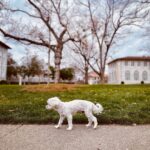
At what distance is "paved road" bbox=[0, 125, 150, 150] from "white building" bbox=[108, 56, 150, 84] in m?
62.0

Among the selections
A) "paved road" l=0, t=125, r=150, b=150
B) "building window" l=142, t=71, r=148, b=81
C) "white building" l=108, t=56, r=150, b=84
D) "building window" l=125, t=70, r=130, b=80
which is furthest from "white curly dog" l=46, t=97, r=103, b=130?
"building window" l=142, t=71, r=148, b=81

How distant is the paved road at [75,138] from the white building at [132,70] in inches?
2441

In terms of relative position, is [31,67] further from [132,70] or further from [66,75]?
[132,70]

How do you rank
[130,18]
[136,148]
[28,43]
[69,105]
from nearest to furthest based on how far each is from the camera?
1. [136,148]
2. [69,105]
3. [28,43]
4. [130,18]

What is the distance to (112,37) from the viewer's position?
3153 centimetres

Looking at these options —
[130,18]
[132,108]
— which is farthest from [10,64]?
[132,108]

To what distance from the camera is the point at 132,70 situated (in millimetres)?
67875

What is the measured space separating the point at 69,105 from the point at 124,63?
64796 mm

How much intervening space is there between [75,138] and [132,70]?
65.2 metres

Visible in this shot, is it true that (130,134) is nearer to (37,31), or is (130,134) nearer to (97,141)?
(97,141)

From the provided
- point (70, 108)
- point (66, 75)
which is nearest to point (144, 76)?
point (66, 75)

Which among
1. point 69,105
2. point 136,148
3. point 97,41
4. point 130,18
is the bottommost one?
point 136,148

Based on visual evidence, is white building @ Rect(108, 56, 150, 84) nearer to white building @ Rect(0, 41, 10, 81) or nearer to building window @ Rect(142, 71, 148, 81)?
building window @ Rect(142, 71, 148, 81)

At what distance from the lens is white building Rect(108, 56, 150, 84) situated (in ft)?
220
